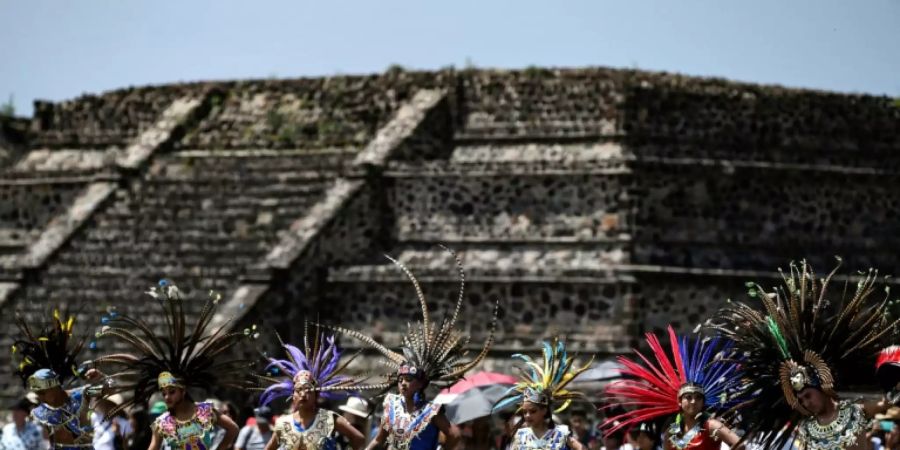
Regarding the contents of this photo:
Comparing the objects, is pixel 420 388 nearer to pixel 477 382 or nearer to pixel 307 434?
pixel 307 434

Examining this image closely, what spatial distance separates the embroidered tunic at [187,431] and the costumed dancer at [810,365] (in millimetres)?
4867

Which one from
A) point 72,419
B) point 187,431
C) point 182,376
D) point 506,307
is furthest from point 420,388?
point 506,307

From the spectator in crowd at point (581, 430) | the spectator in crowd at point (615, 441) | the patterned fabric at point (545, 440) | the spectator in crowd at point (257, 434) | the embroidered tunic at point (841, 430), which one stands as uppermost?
the embroidered tunic at point (841, 430)

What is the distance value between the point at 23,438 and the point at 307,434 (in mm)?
4490

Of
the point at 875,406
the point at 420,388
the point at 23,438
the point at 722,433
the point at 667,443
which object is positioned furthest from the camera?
the point at 23,438

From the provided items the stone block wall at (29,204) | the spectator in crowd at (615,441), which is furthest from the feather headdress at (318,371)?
the stone block wall at (29,204)

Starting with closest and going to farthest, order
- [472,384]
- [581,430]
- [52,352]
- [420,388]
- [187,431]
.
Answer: [420,388] → [187,431] → [52,352] → [581,430] → [472,384]

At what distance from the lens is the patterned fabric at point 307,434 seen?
14898 mm

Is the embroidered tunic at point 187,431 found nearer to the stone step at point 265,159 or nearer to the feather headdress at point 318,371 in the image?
the feather headdress at point 318,371

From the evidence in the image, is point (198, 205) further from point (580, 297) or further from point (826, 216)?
point (826, 216)

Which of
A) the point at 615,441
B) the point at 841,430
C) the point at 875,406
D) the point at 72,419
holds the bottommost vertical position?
the point at 615,441

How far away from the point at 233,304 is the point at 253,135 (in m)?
6.53

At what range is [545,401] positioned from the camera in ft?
48.3

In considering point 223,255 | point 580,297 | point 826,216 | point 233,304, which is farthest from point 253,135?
point 826,216
